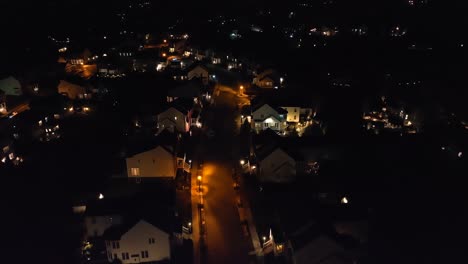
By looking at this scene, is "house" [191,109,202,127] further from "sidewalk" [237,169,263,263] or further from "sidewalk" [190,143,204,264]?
"sidewalk" [237,169,263,263]

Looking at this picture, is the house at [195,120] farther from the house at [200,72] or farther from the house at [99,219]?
the house at [99,219]

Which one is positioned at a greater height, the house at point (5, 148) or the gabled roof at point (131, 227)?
the house at point (5, 148)

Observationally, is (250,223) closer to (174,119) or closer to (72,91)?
(174,119)

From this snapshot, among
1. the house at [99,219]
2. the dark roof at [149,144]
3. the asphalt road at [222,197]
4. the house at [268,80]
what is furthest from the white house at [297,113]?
the house at [99,219]

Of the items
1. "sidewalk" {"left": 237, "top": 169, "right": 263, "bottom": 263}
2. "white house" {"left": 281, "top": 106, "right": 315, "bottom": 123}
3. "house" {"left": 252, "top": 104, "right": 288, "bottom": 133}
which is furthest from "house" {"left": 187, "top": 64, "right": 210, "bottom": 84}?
"sidewalk" {"left": 237, "top": 169, "right": 263, "bottom": 263}

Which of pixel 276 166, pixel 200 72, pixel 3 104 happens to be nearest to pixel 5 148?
pixel 3 104

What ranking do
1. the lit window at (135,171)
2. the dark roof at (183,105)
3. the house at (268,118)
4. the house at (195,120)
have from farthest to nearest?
the house at (195,120) < the house at (268,118) < the dark roof at (183,105) < the lit window at (135,171)
